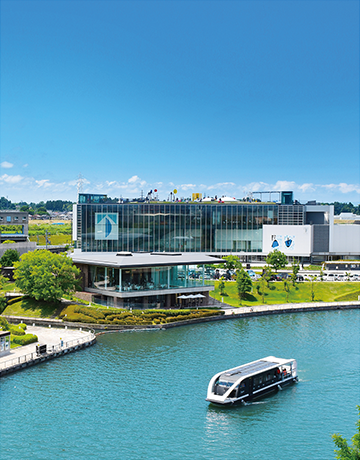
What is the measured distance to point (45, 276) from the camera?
230 ft

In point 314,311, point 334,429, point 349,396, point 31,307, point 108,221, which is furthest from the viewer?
point 108,221

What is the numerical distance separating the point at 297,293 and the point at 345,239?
3533 centimetres

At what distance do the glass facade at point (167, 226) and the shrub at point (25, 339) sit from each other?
61.1 m

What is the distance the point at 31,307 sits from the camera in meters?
71.8

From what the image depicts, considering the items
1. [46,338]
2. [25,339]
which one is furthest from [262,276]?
[25,339]

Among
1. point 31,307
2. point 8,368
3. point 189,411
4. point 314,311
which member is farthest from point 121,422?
point 314,311

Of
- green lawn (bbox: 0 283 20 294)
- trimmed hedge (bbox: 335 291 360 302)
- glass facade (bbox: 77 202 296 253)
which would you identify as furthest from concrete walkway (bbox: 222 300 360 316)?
glass facade (bbox: 77 202 296 253)

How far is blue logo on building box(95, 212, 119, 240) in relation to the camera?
11725cm

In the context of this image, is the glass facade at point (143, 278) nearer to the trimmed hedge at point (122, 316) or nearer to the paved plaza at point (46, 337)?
the trimmed hedge at point (122, 316)

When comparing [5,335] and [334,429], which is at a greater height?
[5,335]

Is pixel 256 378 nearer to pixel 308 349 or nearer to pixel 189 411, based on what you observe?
pixel 189 411

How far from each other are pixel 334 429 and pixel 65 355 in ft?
96.0

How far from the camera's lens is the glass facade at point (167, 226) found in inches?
4624

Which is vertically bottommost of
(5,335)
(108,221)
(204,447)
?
(204,447)
